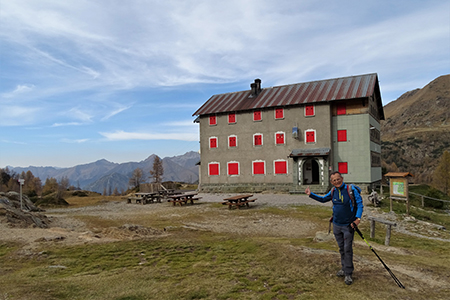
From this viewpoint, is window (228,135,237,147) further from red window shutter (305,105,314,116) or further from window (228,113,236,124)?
red window shutter (305,105,314,116)

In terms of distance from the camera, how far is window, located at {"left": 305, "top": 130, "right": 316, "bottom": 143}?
28.7 meters

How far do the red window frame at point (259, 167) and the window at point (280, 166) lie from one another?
124 cm

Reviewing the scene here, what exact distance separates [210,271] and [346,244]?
9.16ft

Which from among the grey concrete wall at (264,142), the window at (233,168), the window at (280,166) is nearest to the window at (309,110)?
the grey concrete wall at (264,142)

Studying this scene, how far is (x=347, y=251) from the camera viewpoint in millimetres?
5531

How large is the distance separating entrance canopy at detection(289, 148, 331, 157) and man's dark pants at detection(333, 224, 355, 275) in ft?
71.7

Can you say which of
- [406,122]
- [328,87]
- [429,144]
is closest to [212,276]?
[328,87]

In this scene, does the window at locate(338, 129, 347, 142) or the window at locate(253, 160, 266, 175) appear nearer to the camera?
the window at locate(338, 129, 347, 142)

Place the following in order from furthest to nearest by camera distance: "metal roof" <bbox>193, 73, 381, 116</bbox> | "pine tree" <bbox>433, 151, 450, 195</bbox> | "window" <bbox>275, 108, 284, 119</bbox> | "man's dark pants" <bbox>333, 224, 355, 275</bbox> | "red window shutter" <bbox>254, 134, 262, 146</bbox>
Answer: "pine tree" <bbox>433, 151, 450, 195</bbox> < "red window shutter" <bbox>254, 134, 262, 146</bbox> < "window" <bbox>275, 108, 284, 119</bbox> < "metal roof" <bbox>193, 73, 381, 116</bbox> < "man's dark pants" <bbox>333, 224, 355, 275</bbox>

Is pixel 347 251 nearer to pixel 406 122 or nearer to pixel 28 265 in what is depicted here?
pixel 28 265

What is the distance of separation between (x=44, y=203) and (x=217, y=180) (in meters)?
16.3

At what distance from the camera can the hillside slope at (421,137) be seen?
312 ft

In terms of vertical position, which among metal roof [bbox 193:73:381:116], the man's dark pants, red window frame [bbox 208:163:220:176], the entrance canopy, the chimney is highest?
the chimney

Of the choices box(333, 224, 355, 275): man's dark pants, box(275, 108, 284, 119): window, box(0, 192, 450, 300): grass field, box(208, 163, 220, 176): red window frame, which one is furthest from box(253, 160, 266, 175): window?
box(333, 224, 355, 275): man's dark pants
